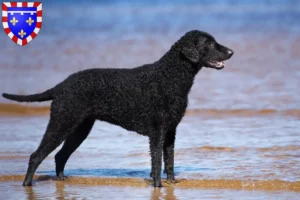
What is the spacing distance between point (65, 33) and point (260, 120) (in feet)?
51.8

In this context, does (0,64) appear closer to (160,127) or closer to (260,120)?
(260,120)

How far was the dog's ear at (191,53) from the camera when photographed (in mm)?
10016

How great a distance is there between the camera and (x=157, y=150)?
999 centimetres

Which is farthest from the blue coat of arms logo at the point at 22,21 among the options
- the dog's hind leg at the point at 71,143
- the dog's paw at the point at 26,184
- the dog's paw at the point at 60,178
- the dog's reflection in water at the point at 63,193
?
the dog's reflection in water at the point at 63,193

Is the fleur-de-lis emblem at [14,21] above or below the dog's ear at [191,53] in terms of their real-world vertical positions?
above

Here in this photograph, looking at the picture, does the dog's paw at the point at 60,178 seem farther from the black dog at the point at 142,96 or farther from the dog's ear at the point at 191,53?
the dog's ear at the point at 191,53

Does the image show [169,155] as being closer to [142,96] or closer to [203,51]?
[142,96]

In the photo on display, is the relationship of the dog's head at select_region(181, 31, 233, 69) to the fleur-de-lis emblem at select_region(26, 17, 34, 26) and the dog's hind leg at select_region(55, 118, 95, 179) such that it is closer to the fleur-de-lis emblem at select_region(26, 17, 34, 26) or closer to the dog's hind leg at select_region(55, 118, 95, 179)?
the dog's hind leg at select_region(55, 118, 95, 179)

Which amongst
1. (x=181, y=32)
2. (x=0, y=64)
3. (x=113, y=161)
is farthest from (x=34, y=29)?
(x=181, y=32)

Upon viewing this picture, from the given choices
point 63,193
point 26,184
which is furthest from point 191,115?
point 63,193

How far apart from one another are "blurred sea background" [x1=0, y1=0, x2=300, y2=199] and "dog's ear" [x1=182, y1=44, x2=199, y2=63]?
1.30 metres

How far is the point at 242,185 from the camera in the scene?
9859 mm

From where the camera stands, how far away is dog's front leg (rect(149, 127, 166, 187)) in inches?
391

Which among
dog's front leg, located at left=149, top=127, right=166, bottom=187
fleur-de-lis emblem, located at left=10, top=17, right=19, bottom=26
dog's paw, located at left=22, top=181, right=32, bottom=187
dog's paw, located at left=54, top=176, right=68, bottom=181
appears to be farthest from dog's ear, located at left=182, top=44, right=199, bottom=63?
fleur-de-lis emblem, located at left=10, top=17, right=19, bottom=26
